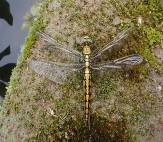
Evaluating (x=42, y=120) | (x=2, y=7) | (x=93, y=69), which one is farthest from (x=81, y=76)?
(x=2, y=7)

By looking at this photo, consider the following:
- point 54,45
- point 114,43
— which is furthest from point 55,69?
point 114,43

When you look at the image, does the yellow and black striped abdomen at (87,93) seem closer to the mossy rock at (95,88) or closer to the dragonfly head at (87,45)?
the mossy rock at (95,88)

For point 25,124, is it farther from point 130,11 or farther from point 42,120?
point 130,11

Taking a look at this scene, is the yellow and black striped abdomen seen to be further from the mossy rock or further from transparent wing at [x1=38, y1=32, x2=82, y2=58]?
transparent wing at [x1=38, y1=32, x2=82, y2=58]

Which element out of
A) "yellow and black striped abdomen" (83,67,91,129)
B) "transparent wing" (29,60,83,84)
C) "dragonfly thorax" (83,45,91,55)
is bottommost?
"yellow and black striped abdomen" (83,67,91,129)

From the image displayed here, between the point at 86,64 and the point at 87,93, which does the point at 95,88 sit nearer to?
the point at 87,93

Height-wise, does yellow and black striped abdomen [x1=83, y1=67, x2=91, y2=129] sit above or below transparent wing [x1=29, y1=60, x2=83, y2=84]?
below

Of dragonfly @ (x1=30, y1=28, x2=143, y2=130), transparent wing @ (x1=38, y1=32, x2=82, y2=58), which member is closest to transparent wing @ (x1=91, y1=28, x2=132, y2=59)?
dragonfly @ (x1=30, y1=28, x2=143, y2=130)
